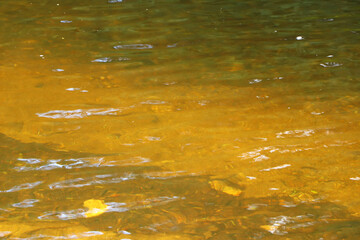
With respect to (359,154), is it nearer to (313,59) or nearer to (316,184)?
(316,184)

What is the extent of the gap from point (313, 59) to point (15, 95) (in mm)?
3369

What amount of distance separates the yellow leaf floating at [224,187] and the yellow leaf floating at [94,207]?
2.25 ft

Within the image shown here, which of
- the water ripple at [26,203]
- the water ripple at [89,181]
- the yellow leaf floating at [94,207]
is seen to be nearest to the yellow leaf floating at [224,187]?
the water ripple at [89,181]

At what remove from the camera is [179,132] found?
10.5 ft

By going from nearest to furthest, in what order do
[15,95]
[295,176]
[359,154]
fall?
[295,176], [359,154], [15,95]

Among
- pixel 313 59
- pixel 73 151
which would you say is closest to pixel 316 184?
pixel 73 151

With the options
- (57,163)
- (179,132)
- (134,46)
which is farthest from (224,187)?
(134,46)

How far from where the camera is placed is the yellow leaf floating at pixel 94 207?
227 centimetres

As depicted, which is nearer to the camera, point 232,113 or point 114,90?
point 232,113

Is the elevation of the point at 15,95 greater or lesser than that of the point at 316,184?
greater

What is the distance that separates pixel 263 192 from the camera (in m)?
2.48

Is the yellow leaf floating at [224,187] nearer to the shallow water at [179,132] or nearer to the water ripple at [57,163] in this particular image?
the shallow water at [179,132]

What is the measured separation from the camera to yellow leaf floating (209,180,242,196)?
2475mm

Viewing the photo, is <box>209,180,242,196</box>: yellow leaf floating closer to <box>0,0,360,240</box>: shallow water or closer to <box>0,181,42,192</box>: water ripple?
<box>0,0,360,240</box>: shallow water
